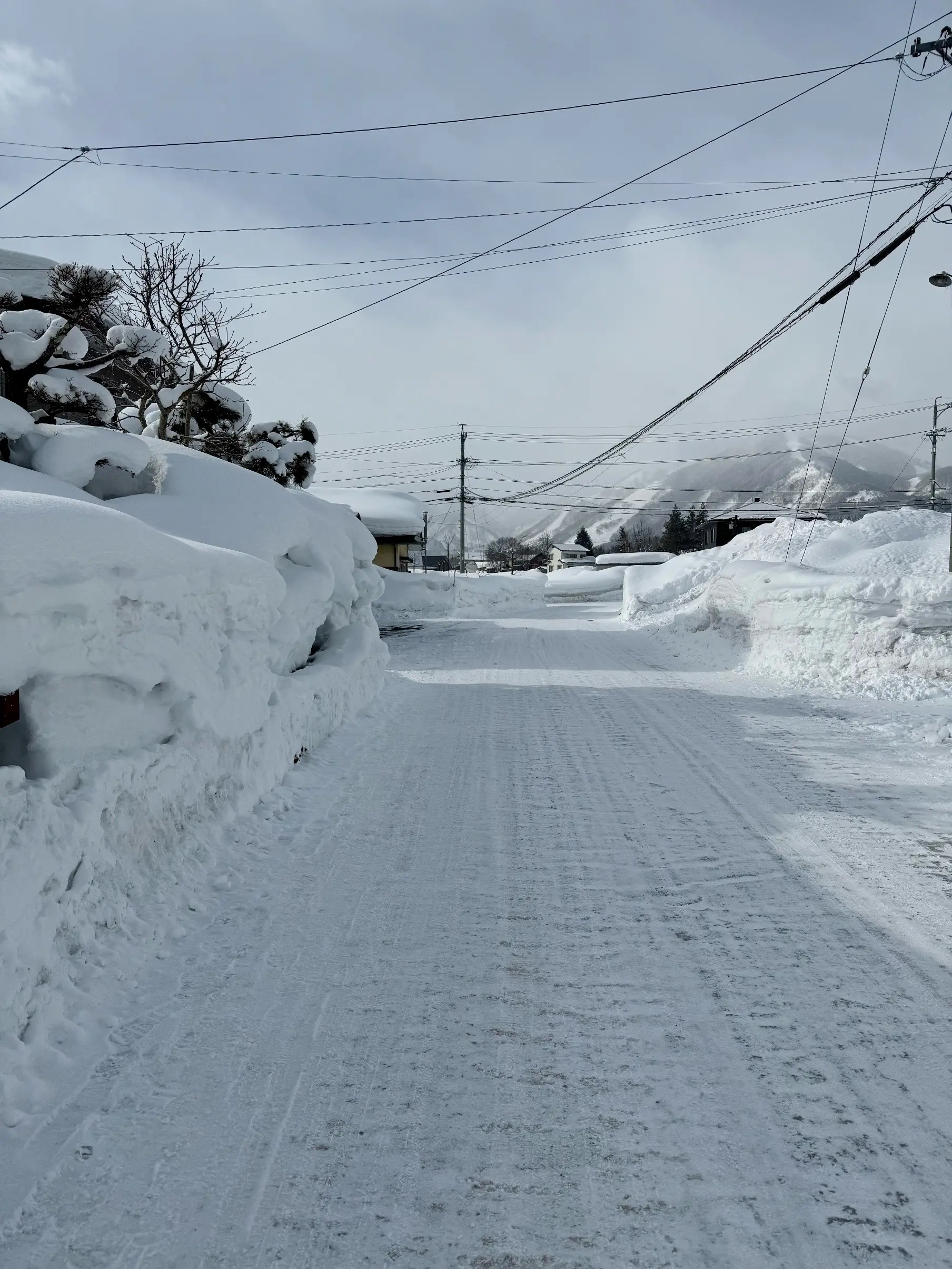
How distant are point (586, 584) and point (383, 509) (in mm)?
13448

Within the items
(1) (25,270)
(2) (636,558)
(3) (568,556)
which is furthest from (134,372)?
(3) (568,556)

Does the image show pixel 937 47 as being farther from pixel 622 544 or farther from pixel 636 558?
pixel 622 544

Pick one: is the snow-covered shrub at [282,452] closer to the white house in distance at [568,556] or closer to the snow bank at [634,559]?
the snow bank at [634,559]

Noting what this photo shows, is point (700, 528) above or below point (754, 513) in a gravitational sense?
below

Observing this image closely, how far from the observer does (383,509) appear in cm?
3744

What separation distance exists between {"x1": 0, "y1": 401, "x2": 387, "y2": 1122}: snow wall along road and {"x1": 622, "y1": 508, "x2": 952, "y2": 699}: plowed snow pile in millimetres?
7638

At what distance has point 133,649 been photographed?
4137 mm

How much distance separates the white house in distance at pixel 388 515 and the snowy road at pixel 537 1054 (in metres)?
29.0

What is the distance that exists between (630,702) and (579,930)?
241 inches

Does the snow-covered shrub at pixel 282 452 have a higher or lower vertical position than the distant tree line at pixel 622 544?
lower

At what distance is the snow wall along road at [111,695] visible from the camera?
3.03 meters

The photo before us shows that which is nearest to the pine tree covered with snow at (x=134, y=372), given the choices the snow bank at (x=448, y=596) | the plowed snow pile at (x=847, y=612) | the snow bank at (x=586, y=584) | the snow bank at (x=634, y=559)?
the plowed snow pile at (x=847, y=612)

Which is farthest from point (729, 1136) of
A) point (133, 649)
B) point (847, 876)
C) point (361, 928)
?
point (133, 649)

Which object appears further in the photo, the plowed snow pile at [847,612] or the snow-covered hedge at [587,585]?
the snow-covered hedge at [587,585]
